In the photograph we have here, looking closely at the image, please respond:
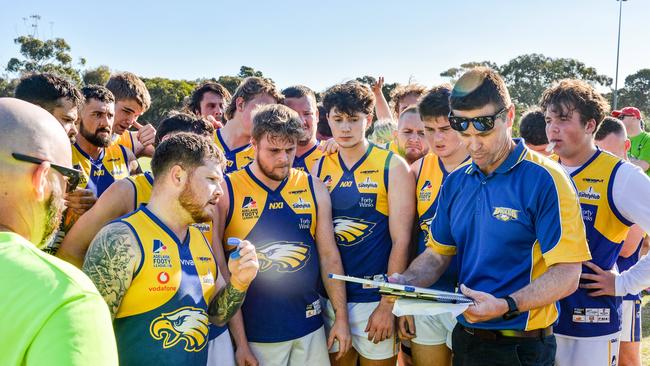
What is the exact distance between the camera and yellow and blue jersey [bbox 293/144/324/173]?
16.5 feet

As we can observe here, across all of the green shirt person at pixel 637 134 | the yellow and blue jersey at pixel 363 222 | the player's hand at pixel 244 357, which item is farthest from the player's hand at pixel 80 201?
the green shirt person at pixel 637 134

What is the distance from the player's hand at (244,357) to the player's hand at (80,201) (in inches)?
58.8

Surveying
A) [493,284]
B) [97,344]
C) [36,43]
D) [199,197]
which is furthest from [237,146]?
[36,43]

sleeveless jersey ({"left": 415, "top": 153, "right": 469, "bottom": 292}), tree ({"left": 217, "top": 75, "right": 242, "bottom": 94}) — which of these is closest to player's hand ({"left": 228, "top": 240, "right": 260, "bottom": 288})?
sleeveless jersey ({"left": 415, "top": 153, "right": 469, "bottom": 292})

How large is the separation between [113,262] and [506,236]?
2167mm

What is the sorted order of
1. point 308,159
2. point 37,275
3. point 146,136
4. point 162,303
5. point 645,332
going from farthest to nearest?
point 645,332 → point 146,136 → point 308,159 → point 162,303 → point 37,275

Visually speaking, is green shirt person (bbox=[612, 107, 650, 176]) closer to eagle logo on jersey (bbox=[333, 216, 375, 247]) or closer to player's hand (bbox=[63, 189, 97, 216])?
eagle logo on jersey (bbox=[333, 216, 375, 247])

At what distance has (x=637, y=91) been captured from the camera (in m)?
55.2

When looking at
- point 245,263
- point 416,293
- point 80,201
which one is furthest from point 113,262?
point 416,293

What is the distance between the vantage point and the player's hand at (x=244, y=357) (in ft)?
11.7

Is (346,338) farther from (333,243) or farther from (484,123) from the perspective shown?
(484,123)

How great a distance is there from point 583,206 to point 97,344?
11.4ft

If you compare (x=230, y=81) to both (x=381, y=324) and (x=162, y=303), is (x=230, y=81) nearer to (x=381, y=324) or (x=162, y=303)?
(x=381, y=324)

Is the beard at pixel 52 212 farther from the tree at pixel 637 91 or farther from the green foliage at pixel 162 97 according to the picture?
the tree at pixel 637 91
